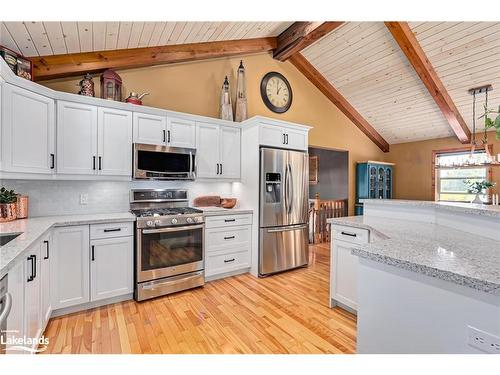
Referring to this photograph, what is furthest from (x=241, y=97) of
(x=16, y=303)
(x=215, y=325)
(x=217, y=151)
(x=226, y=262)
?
(x=16, y=303)

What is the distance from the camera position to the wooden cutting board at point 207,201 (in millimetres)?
3674

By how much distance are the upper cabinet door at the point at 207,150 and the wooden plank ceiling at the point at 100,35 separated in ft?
3.57

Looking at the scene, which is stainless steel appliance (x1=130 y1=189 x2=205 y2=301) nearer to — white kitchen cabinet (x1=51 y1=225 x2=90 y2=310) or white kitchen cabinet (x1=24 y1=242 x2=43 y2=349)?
white kitchen cabinet (x1=51 y1=225 x2=90 y2=310)

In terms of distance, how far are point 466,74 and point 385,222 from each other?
3420 mm

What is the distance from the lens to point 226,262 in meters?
3.39

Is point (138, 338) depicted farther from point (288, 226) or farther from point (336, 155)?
point (336, 155)

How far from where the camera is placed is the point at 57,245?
89.7 inches

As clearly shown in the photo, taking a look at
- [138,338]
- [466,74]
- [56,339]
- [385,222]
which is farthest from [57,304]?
[466,74]

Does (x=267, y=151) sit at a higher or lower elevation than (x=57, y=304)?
higher

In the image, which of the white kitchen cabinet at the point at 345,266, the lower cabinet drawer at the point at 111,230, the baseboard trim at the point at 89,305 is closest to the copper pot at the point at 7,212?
the lower cabinet drawer at the point at 111,230

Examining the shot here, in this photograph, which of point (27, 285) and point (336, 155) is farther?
point (336, 155)

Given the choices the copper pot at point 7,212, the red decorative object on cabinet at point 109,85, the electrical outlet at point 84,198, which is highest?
the red decorative object on cabinet at point 109,85

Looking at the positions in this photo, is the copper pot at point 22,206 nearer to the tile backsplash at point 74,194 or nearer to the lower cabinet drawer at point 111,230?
the tile backsplash at point 74,194

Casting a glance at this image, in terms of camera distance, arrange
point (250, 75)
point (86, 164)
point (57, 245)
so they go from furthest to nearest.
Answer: point (250, 75) < point (86, 164) < point (57, 245)
